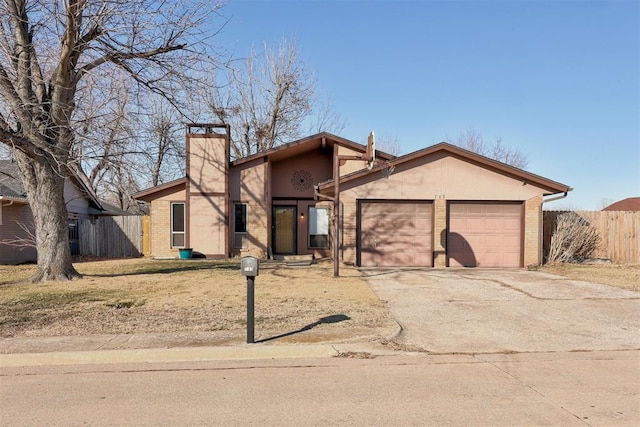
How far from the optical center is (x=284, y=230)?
61.9ft

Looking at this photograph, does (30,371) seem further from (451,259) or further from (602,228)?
(602,228)

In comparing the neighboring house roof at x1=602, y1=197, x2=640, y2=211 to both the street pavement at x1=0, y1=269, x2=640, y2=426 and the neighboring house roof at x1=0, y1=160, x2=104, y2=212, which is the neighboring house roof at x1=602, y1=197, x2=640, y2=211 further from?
the neighboring house roof at x1=0, y1=160, x2=104, y2=212

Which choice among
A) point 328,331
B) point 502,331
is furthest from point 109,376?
point 502,331

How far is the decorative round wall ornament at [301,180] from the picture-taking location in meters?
19.0

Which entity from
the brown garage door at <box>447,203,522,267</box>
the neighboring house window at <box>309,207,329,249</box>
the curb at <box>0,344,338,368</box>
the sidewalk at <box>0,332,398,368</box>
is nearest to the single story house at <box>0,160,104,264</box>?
the neighboring house window at <box>309,207,329,249</box>

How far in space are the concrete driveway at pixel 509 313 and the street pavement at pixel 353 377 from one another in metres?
0.05

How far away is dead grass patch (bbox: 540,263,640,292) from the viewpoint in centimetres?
1158

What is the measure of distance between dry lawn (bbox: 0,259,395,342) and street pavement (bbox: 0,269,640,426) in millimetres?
566

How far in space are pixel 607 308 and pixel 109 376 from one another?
8963mm

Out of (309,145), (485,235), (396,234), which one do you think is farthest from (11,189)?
(485,235)

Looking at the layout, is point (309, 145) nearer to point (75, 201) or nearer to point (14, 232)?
point (14, 232)

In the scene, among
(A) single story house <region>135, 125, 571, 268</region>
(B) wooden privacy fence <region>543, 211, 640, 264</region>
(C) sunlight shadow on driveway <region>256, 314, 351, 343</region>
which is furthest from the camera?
(B) wooden privacy fence <region>543, 211, 640, 264</region>

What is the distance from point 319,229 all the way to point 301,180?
7.91 feet

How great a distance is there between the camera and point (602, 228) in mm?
17328
